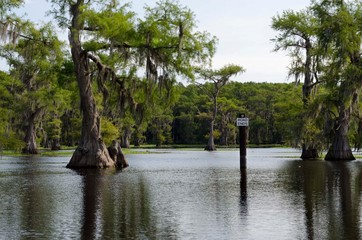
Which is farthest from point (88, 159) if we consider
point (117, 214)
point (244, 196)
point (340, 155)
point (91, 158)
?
point (117, 214)

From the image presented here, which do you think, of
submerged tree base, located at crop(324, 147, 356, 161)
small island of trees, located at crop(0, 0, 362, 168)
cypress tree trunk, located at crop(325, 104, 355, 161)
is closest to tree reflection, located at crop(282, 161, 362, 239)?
small island of trees, located at crop(0, 0, 362, 168)

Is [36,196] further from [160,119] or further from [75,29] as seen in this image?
[160,119]

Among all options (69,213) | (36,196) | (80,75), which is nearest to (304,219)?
(69,213)

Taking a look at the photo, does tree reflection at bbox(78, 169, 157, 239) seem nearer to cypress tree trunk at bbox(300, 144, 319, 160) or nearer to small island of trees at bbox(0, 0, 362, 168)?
small island of trees at bbox(0, 0, 362, 168)

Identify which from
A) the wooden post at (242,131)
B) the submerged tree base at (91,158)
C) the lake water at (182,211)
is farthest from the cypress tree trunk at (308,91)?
the lake water at (182,211)

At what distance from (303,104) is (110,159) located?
24954mm

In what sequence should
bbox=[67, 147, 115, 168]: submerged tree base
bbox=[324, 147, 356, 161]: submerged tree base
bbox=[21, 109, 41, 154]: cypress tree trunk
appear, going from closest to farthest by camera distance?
bbox=[67, 147, 115, 168]: submerged tree base
bbox=[324, 147, 356, 161]: submerged tree base
bbox=[21, 109, 41, 154]: cypress tree trunk

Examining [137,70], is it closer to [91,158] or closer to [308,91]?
[91,158]

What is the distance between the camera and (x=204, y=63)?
125ft

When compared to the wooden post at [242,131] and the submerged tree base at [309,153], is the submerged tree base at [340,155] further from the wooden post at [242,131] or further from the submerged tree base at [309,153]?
the wooden post at [242,131]

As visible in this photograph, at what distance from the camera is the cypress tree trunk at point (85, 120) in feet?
121

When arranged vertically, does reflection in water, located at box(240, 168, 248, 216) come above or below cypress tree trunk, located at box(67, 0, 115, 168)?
below

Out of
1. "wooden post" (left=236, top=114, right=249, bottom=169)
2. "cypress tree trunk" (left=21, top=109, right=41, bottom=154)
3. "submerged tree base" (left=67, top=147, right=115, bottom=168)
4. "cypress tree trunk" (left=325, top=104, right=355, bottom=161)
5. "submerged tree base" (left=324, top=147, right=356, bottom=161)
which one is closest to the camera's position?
"wooden post" (left=236, top=114, right=249, bottom=169)

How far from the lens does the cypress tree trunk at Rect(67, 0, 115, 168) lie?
36.9m
